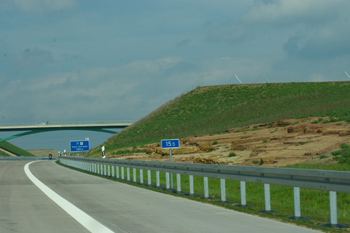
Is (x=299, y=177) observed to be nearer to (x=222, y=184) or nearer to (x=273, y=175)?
(x=273, y=175)

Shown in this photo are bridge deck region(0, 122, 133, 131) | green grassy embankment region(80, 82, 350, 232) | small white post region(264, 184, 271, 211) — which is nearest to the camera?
small white post region(264, 184, 271, 211)

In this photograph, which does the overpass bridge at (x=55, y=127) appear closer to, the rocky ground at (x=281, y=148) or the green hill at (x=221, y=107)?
the green hill at (x=221, y=107)

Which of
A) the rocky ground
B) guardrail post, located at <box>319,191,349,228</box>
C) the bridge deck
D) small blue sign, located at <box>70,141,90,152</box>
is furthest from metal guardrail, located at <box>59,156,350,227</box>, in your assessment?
the bridge deck

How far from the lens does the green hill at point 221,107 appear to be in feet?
275

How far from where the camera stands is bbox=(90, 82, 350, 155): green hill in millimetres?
83875

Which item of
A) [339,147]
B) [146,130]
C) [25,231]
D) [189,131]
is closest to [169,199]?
[25,231]

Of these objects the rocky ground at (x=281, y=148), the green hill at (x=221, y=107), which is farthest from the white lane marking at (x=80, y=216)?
the green hill at (x=221, y=107)

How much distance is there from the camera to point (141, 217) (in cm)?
1020

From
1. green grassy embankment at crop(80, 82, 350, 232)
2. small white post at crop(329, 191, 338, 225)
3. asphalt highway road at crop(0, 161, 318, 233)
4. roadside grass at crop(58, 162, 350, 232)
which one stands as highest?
green grassy embankment at crop(80, 82, 350, 232)

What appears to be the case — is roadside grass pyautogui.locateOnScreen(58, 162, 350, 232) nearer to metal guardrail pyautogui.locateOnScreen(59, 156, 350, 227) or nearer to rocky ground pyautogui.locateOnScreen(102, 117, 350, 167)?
metal guardrail pyautogui.locateOnScreen(59, 156, 350, 227)

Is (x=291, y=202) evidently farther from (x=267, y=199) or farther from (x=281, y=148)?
(x=281, y=148)

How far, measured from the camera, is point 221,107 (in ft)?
335

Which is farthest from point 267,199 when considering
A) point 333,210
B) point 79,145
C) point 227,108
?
point 227,108

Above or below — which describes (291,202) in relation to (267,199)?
below
